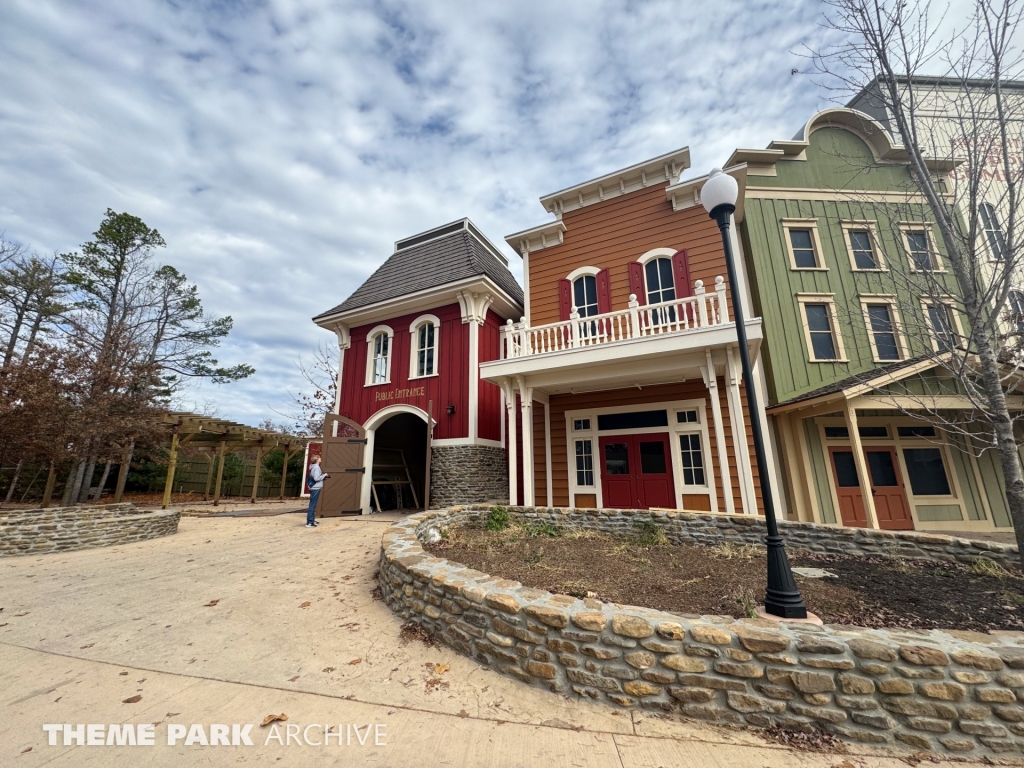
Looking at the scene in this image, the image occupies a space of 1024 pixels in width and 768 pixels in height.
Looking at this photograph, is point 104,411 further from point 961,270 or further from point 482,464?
point 961,270

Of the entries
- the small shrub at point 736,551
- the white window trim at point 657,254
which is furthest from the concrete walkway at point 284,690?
the white window trim at point 657,254

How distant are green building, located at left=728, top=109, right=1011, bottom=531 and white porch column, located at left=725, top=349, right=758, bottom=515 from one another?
2.24m

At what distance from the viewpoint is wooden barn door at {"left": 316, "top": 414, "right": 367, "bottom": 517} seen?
10195mm

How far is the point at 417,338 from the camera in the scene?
11.5 metres

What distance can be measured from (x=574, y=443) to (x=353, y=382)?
711 cm

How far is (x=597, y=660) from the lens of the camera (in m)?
2.72

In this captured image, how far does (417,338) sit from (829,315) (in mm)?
10743

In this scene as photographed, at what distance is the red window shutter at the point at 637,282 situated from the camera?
935cm

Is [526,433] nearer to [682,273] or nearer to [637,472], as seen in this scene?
[637,472]

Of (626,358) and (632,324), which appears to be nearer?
(626,358)

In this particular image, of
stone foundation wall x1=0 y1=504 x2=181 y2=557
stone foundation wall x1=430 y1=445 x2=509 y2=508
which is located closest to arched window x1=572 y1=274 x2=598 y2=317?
stone foundation wall x1=430 y1=445 x2=509 y2=508

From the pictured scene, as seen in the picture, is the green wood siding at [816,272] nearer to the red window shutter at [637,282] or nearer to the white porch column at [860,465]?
the white porch column at [860,465]

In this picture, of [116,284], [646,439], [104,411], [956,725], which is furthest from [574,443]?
[116,284]

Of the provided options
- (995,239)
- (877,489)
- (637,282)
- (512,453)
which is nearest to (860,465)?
(877,489)
